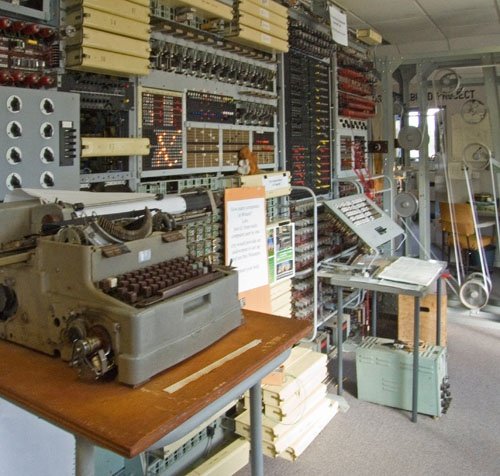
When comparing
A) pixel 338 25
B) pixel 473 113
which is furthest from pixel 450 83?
pixel 338 25

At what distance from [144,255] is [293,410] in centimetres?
170

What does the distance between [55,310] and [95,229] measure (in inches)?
8.6

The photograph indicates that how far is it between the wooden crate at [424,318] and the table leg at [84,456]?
3.20 m

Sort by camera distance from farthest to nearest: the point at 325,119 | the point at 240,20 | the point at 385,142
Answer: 1. the point at 385,142
2. the point at 325,119
3. the point at 240,20

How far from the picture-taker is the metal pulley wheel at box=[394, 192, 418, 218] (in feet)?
16.0

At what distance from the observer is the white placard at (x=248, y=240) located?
106 inches

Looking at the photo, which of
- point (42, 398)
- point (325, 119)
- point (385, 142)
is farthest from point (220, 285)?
point (385, 142)

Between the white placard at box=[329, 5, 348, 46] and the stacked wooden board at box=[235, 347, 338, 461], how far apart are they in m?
2.15

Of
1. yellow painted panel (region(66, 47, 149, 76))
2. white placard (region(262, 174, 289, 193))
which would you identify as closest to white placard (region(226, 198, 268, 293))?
white placard (region(262, 174, 289, 193))

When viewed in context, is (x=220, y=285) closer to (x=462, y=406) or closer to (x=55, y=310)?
(x=55, y=310)

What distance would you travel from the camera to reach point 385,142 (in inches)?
190

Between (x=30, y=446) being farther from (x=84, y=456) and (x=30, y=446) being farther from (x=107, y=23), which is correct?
(x=107, y=23)

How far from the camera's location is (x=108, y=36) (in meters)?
2.02

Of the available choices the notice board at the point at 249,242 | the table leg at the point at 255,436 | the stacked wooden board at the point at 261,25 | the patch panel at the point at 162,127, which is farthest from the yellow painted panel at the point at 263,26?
the table leg at the point at 255,436
